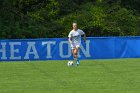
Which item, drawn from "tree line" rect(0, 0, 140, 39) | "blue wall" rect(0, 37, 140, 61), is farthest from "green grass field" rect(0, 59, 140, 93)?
"tree line" rect(0, 0, 140, 39)

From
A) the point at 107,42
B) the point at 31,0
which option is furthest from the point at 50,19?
the point at 107,42

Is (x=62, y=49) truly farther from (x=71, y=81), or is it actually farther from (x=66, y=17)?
(x=71, y=81)

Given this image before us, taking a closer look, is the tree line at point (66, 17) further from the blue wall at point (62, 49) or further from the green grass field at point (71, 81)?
the green grass field at point (71, 81)

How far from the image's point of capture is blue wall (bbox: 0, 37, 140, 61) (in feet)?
A: 91.5

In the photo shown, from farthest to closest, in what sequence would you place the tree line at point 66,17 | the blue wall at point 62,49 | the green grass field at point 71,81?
the tree line at point 66,17 < the blue wall at point 62,49 < the green grass field at point 71,81

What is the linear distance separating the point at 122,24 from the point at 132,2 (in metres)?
3.13

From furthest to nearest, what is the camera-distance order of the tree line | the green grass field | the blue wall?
the tree line → the blue wall → the green grass field

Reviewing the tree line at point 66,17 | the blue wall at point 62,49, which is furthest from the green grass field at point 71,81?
the tree line at point 66,17

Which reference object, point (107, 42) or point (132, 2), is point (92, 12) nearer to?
point (132, 2)

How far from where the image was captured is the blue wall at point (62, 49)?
2788 centimetres

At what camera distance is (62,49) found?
92.8 feet

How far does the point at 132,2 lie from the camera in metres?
42.8

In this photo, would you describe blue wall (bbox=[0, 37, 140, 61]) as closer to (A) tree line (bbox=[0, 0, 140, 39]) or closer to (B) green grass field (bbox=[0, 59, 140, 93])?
(A) tree line (bbox=[0, 0, 140, 39])

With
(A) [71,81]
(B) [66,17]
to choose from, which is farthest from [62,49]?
(A) [71,81]
